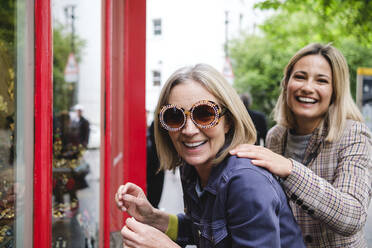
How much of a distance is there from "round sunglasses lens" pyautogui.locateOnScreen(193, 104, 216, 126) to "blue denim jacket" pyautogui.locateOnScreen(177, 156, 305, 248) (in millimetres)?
184

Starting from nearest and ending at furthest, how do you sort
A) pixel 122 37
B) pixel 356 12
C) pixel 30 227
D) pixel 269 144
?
pixel 30 227 < pixel 269 144 < pixel 122 37 < pixel 356 12

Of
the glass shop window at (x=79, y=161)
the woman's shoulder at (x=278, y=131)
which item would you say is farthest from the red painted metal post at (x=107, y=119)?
the woman's shoulder at (x=278, y=131)

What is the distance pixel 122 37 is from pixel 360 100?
3.55 m

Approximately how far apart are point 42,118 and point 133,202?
606 mm

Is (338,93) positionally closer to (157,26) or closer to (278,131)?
(278,131)

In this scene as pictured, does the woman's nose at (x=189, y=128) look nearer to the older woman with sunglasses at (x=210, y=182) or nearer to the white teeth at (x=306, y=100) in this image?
the older woman with sunglasses at (x=210, y=182)

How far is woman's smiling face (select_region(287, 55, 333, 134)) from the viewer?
198 centimetres

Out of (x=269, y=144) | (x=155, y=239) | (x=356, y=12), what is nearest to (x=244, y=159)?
(x=155, y=239)

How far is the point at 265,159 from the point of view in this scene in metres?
1.31

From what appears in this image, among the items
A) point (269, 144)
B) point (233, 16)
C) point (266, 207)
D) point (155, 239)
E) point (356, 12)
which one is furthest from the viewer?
point (233, 16)

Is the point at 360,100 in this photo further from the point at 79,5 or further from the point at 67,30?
the point at 67,30

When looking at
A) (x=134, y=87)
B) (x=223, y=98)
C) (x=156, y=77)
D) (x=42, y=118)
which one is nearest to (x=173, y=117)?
(x=223, y=98)

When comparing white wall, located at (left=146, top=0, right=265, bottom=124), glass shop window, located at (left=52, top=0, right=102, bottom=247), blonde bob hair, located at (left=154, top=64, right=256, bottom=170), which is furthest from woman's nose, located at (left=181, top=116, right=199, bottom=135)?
white wall, located at (left=146, top=0, right=265, bottom=124)

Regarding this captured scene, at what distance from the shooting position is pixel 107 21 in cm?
308
